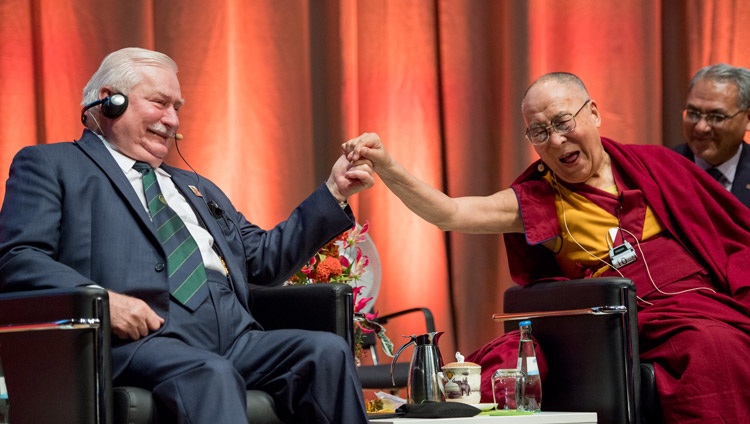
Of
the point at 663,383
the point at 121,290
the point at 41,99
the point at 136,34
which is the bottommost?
the point at 663,383

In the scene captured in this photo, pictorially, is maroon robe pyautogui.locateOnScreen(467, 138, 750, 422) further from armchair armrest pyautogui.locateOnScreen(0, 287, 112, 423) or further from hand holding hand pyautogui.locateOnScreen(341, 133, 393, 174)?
armchair armrest pyautogui.locateOnScreen(0, 287, 112, 423)

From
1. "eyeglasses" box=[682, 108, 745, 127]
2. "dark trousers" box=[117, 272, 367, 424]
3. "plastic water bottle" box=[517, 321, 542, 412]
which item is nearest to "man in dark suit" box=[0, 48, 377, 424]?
"dark trousers" box=[117, 272, 367, 424]

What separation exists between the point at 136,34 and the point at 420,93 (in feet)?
3.78

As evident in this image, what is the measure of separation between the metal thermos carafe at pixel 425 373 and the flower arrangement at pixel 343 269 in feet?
0.79

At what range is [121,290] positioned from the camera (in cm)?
214

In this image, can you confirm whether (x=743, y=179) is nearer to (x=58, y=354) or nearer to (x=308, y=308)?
(x=308, y=308)

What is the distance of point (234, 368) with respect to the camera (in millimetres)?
2025

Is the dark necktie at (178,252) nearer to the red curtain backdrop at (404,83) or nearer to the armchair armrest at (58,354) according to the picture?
the armchair armrest at (58,354)

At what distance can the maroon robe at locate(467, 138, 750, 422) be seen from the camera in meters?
2.47

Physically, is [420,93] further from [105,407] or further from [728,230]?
[105,407]

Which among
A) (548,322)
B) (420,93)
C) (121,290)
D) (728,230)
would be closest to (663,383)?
(548,322)

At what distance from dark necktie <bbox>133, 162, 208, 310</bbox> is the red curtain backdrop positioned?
124cm

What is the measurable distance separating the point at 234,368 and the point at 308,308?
341 mm

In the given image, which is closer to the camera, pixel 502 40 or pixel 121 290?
pixel 121 290
